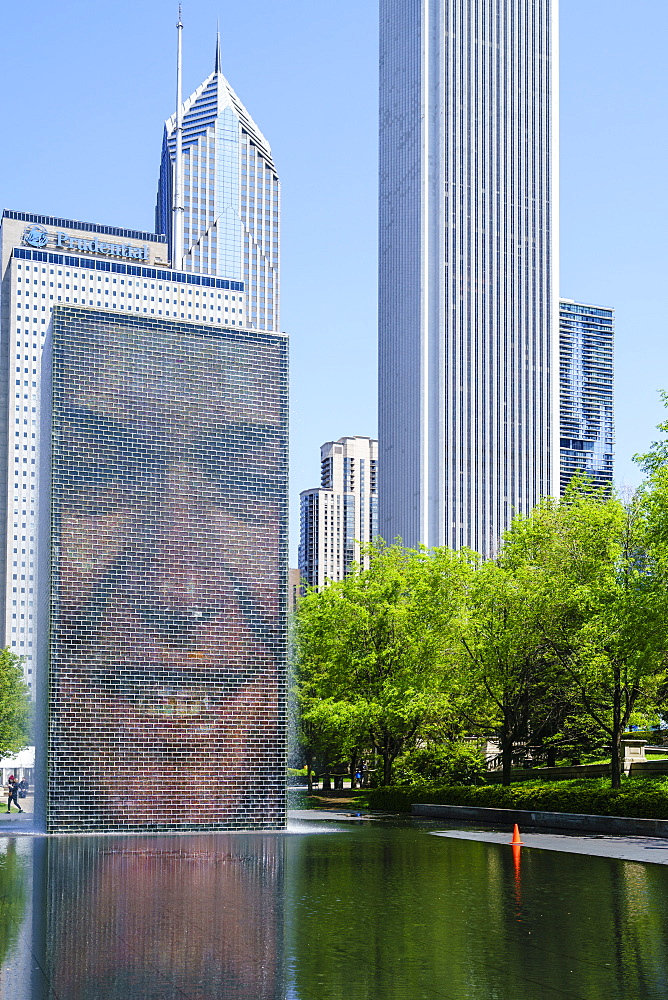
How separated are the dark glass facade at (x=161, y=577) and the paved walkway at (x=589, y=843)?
6339 millimetres

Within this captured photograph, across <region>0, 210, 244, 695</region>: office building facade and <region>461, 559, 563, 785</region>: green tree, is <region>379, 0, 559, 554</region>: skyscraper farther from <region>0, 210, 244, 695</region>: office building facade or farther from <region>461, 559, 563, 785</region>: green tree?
<region>461, 559, 563, 785</region>: green tree

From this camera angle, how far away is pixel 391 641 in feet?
157

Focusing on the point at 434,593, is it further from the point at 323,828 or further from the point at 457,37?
the point at 457,37

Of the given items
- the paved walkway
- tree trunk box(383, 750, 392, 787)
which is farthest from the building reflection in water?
tree trunk box(383, 750, 392, 787)

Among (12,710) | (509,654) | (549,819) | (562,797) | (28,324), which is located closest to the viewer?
(549,819)

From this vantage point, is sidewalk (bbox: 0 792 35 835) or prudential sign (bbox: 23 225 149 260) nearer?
sidewalk (bbox: 0 792 35 835)

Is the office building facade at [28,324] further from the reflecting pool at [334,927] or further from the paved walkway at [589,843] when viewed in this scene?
the reflecting pool at [334,927]

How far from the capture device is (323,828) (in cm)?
3572

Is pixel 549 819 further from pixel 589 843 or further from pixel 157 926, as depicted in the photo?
pixel 157 926

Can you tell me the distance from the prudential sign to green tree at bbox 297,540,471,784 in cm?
12236

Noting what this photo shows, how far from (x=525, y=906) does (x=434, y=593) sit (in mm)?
29253

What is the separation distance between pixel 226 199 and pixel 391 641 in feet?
522

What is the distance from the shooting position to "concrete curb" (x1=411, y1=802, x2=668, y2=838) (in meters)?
30.7

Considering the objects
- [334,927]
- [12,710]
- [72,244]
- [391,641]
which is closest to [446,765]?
[391,641]
